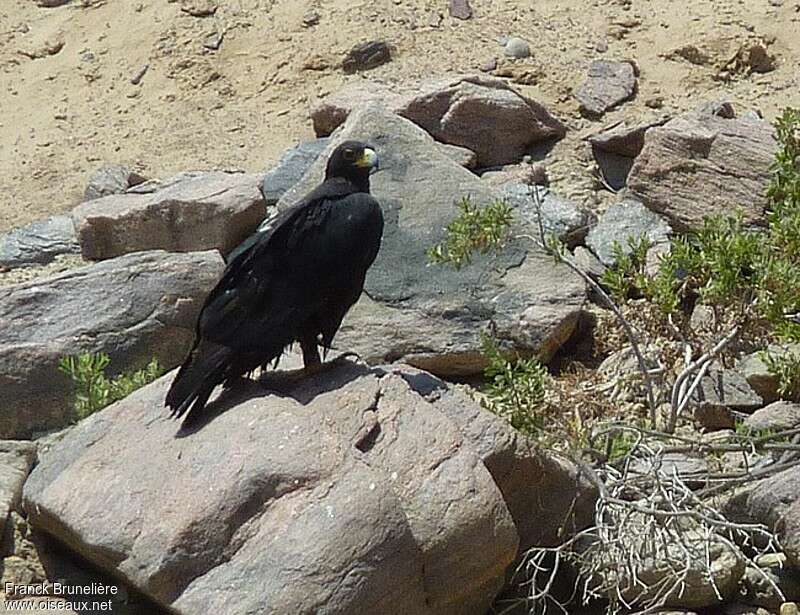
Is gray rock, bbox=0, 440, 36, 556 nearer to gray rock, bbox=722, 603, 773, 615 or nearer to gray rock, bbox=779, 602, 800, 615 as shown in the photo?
gray rock, bbox=722, 603, 773, 615

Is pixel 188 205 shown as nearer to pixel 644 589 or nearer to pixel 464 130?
pixel 464 130

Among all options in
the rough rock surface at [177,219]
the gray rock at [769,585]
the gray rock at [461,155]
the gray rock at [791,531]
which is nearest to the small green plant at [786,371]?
the gray rock at [791,531]

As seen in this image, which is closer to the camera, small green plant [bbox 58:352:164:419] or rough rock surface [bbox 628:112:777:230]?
small green plant [bbox 58:352:164:419]

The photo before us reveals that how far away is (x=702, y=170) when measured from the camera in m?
8.27

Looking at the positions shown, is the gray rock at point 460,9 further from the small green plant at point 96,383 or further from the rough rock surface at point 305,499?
the rough rock surface at point 305,499

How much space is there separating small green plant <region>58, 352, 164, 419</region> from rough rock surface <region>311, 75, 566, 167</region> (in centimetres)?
300

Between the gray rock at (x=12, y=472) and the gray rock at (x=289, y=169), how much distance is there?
8.87ft

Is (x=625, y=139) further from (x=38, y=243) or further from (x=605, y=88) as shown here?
(x=38, y=243)

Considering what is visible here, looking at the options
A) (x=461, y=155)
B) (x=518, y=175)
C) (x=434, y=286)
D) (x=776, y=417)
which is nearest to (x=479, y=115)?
(x=461, y=155)

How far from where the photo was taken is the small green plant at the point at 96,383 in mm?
6277

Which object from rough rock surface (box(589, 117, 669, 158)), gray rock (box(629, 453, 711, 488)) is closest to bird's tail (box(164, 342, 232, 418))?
gray rock (box(629, 453, 711, 488))

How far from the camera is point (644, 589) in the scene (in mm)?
5570

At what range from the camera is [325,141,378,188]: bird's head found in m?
6.10

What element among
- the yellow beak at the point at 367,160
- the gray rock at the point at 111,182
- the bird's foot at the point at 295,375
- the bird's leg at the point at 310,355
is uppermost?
the yellow beak at the point at 367,160
